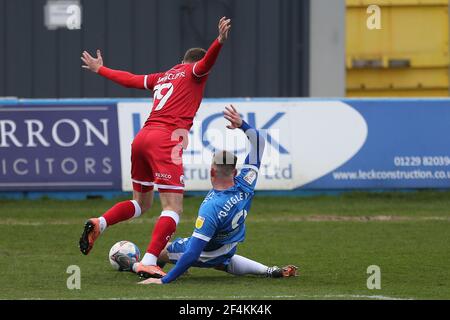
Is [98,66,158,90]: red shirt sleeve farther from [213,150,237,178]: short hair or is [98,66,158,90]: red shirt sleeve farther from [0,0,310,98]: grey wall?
[0,0,310,98]: grey wall

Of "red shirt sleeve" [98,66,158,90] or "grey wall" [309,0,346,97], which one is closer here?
"red shirt sleeve" [98,66,158,90]

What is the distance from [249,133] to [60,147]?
24.9 feet

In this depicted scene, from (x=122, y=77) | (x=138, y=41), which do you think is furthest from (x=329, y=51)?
(x=122, y=77)

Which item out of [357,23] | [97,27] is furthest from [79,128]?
[357,23]

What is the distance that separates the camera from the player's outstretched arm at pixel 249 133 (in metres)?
10.1

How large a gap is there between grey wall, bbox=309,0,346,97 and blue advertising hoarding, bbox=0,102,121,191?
4.92 meters

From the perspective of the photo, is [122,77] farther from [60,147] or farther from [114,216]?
[60,147]

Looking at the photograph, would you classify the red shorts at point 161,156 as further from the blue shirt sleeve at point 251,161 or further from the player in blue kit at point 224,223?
the blue shirt sleeve at point 251,161

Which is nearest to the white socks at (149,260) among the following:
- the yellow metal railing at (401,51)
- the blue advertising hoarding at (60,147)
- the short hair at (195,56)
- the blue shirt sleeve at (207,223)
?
the blue shirt sleeve at (207,223)

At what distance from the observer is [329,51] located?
69.3ft

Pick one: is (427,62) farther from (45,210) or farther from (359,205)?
(45,210)

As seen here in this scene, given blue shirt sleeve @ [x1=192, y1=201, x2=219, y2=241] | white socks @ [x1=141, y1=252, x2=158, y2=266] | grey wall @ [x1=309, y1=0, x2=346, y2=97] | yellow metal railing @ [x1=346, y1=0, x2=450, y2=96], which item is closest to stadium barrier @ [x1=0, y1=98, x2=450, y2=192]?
grey wall @ [x1=309, y1=0, x2=346, y2=97]

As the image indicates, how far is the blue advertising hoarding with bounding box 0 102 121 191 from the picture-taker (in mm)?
17406
